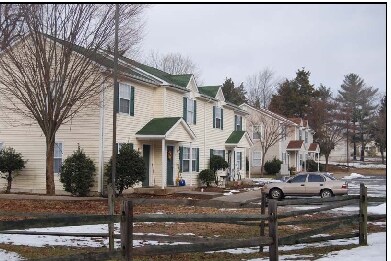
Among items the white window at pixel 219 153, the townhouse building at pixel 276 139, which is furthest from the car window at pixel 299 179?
the townhouse building at pixel 276 139

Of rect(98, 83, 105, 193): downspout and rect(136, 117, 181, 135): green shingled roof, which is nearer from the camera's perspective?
rect(98, 83, 105, 193): downspout

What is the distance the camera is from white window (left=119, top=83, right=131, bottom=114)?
24.3 m

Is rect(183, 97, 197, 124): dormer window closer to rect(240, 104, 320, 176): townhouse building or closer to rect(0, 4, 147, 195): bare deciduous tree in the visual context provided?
rect(0, 4, 147, 195): bare deciduous tree

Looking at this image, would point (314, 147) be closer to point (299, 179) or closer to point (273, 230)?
point (299, 179)

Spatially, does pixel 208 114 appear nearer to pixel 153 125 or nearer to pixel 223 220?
pixel 153 125

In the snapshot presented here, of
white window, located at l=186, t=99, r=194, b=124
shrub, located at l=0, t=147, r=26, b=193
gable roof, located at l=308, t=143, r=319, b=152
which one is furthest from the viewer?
gable roof, located at l=308, t=143, r=319, b=152

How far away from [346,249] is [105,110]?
50.5 ft

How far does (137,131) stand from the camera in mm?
25891

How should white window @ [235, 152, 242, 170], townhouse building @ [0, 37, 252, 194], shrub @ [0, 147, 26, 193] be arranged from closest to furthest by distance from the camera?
townhouse building @ [0, 37, 252, 194] → shrub @ [0, 147, 26, 193] → white window @ [235, 152, 242, 170]

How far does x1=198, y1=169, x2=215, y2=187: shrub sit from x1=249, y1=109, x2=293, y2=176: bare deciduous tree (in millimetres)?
20828

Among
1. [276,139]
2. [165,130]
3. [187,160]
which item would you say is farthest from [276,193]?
[276,139]

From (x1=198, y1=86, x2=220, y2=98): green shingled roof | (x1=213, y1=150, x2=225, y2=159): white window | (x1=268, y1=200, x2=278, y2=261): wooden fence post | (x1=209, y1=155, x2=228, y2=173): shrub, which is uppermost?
(x1=198, y1=86, x2=220, y2=98): green shingled roof

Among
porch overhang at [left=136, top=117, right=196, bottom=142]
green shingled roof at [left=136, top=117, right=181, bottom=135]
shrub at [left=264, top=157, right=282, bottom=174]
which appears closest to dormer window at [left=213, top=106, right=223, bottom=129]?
porch overhang at [left=136, top=117, right=196, bottom=142]

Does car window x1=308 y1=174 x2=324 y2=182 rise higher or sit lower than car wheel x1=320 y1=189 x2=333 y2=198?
higher
